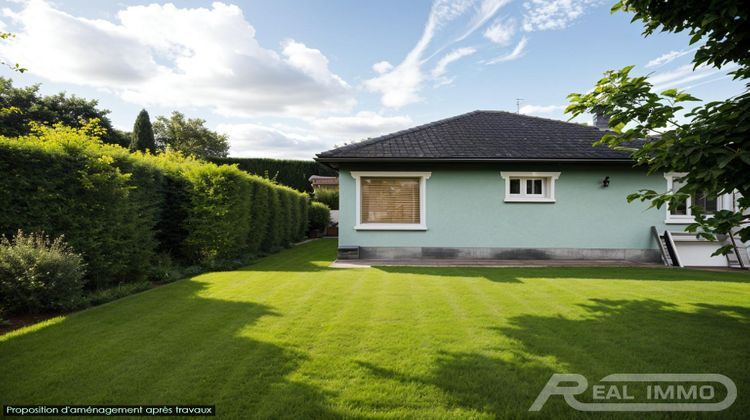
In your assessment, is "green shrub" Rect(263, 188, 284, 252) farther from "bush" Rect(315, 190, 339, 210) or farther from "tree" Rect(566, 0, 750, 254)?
"tree" Rect(566, 0, 750, 254)

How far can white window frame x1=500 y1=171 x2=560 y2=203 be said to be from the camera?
34.6 feet

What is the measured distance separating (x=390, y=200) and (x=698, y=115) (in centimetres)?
778

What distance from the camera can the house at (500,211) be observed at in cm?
1050

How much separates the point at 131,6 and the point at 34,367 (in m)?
8.41

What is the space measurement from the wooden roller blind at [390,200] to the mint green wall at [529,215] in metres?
0.44

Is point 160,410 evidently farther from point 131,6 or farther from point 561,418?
point 131,6

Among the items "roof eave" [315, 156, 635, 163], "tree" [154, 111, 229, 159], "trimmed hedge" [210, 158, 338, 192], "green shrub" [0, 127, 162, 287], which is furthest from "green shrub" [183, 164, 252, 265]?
"tree" [154, 111, 229, 159]

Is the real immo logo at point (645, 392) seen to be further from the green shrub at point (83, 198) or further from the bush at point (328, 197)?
the bush at point (328, 197)

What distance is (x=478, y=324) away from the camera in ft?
14.4

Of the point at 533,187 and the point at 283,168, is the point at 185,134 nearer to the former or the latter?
the point at 283,168

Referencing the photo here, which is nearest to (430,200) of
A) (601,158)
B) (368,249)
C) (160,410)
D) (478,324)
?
(368,249)

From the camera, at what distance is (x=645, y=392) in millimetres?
2721

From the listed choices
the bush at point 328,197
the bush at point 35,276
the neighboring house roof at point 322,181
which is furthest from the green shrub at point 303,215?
the bush at point 35,276

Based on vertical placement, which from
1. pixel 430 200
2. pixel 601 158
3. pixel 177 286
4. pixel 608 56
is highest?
pixel 608 56
